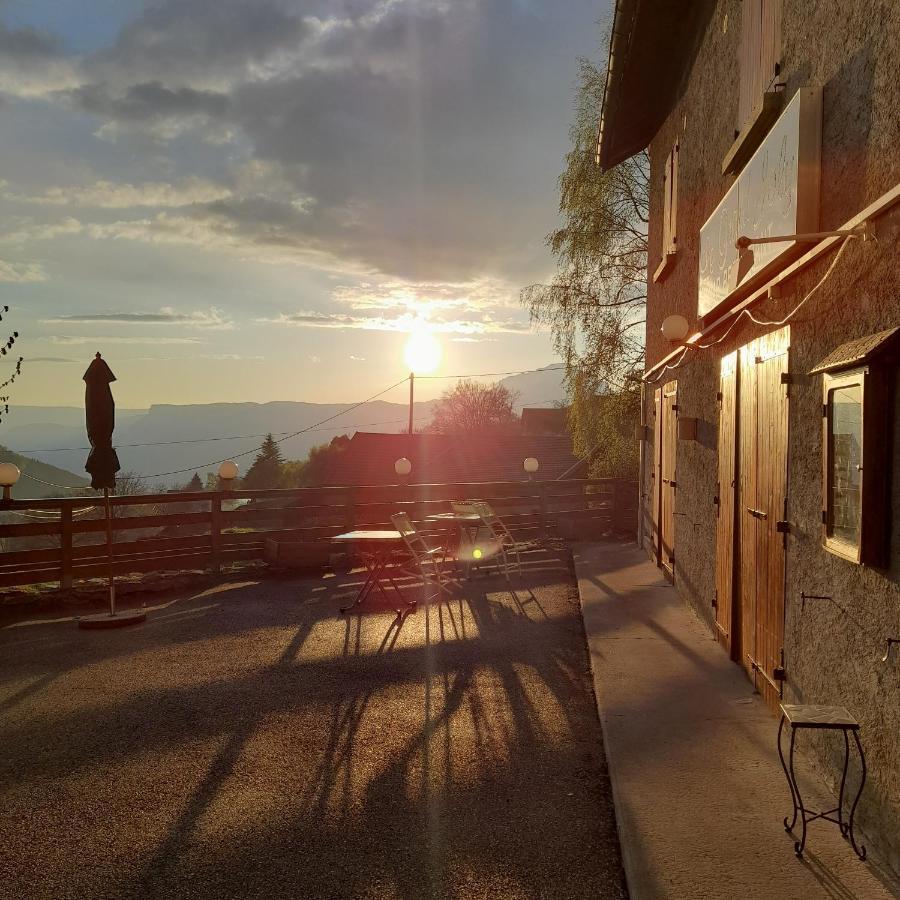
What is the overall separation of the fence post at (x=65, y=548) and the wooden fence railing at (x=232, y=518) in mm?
11

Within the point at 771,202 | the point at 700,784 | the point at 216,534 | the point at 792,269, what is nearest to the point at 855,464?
the point at 792,269

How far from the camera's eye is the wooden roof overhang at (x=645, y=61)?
822cm

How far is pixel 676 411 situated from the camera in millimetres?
8578

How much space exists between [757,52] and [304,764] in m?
5.10

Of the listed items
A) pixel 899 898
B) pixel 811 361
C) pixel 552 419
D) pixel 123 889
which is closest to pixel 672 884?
pixel 899 898

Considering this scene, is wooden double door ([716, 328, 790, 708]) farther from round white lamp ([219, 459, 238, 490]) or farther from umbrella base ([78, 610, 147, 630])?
round white lamp ([219, 459, 238, 490])

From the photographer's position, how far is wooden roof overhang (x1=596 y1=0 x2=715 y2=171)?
27.0 feet

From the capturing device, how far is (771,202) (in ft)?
14.7

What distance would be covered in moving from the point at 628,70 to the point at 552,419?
39.2 m

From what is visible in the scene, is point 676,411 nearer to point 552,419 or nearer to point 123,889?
point 123,889

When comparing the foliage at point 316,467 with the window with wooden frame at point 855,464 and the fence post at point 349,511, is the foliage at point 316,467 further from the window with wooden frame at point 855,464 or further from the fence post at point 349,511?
the window with wooden frame at point 855,464

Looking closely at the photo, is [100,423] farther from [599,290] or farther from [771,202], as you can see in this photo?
[599,290]

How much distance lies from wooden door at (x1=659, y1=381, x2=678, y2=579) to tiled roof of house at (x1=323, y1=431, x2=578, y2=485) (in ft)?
69.7

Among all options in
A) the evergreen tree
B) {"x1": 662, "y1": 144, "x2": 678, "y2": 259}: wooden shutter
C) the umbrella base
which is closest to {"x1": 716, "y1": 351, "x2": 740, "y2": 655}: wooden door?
{"x1": 662, "y1": 144, "x2": 678, "y2": 259}: wooden shutter
